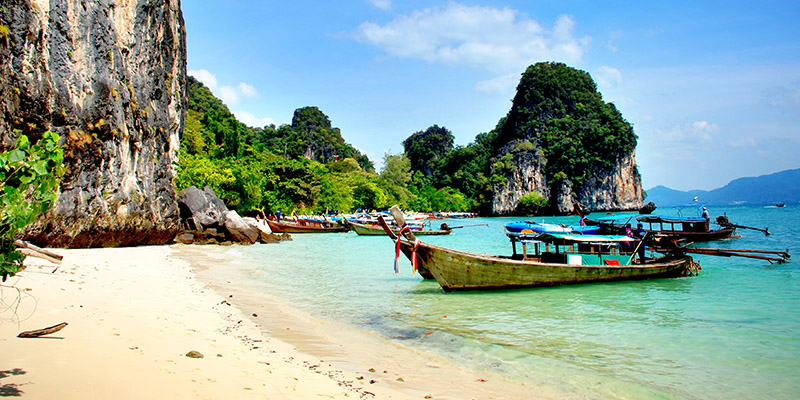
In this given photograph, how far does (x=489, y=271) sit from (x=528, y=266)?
1.08 metres

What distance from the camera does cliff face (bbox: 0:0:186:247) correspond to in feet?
42.3

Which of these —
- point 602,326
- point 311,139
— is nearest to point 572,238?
point 602,326

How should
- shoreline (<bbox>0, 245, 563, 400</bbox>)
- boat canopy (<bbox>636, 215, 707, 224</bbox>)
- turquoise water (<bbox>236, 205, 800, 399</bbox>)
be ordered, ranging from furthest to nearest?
boat canopy (<bbox>636, 215, 707, 224</bbox>)
turquoise water (<bbox>236, 205, 800, 399</bbox>)
shoreline (<bbox>0, 245, 563, 400</bbox>)

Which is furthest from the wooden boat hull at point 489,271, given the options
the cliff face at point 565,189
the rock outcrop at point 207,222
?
the cliff face at point 565,189

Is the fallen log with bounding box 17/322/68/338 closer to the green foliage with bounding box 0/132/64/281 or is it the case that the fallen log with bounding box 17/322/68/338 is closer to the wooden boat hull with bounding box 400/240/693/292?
the green foliage with bounding box 0/132/64/281

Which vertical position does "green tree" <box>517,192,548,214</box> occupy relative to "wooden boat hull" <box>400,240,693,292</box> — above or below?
above

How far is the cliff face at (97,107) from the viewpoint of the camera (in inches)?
507

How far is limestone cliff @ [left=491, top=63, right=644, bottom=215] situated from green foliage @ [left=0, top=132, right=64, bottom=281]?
84.7m

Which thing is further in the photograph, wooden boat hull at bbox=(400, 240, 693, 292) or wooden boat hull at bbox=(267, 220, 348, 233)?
wooden boat hull at bbox=(267, 220, 348, 233)

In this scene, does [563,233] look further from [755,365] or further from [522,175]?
[522,175]

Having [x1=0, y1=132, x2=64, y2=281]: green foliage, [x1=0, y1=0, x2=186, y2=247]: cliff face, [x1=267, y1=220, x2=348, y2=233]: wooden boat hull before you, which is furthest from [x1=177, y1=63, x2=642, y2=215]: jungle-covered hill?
[x1=0, y1=132, x2=64, y2=281]: green foliage

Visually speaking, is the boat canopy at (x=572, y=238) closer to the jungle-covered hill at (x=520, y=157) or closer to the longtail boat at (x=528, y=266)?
the longtail boat at (x=528, y=266)

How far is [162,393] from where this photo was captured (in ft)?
11.5

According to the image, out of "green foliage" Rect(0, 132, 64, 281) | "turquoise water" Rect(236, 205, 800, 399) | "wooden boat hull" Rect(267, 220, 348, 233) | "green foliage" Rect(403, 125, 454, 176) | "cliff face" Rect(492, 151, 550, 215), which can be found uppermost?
"green foliage" Rect(403, 125, 454, 176)
